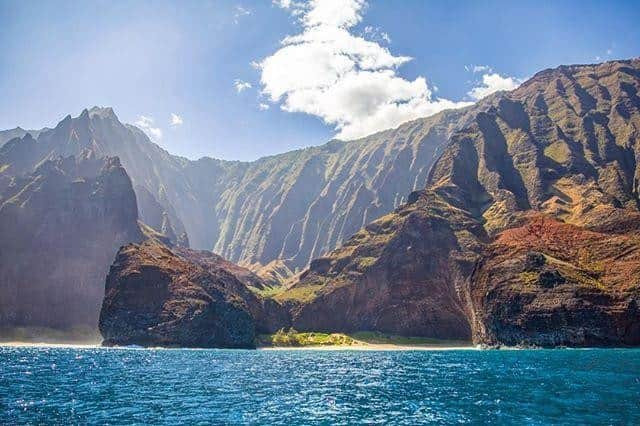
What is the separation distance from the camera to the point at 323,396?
211 ft

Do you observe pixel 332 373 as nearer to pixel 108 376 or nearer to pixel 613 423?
pixel 108 376

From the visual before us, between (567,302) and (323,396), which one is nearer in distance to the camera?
(323,396)

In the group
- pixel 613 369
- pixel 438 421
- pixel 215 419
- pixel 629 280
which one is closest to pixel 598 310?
pixel 629 280

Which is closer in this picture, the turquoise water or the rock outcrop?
the turquoise water

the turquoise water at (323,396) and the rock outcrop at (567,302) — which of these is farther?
the rock outcrop at (567,302)

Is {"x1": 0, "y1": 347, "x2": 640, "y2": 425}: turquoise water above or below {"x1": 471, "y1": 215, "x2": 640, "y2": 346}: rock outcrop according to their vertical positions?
below

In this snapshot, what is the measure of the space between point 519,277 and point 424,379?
125 metres

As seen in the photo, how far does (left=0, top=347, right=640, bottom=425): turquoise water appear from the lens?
4912 cm

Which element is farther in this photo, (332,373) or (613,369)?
(332,373)

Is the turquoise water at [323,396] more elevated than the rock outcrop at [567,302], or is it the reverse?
the rock outcrop at [567,302]

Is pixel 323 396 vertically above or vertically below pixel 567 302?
below

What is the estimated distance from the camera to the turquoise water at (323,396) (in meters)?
49.1

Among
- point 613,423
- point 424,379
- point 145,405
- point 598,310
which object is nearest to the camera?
point 613,423

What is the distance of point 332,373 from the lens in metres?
96.1
